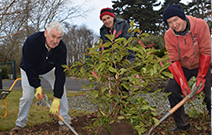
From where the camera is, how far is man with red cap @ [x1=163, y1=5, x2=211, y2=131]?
6.81 feet

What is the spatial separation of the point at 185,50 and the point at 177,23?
1.32ft

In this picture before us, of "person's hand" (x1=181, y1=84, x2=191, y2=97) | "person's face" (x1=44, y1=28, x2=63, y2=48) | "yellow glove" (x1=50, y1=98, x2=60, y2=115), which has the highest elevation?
"person's face" (x1=44, y1=28, x2=63, y2=48)

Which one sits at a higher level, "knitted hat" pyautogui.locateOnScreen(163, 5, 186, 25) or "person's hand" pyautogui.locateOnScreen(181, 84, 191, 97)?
"knitted hat" pyautogui.locateOnScreen(163, 5, 186, 25)

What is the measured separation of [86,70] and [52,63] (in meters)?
0.82

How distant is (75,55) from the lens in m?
18.6

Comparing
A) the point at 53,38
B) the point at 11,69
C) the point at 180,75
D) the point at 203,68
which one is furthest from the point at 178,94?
the point at 11,69

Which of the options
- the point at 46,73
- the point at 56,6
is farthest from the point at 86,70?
the point at 56,6

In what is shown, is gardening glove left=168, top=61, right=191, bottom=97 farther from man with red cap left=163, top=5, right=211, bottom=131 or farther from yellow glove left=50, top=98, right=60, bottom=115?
yellow glove left=50, top=98, right=60, bottom=115

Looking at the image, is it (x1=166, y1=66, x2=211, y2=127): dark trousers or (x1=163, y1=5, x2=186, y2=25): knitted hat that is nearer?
(x1=163, y1=5, x2=186, y2=25): knitted hat

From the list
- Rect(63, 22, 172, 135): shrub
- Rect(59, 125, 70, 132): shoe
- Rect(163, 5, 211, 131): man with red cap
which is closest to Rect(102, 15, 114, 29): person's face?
Rect(63, 22, 172, 135): shrub

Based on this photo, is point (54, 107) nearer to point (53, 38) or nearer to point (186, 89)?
point (53, 38)

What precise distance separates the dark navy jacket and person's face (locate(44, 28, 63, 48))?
0.33 feet

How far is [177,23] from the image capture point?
2.08 metres

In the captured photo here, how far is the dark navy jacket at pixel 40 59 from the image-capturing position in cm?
258
